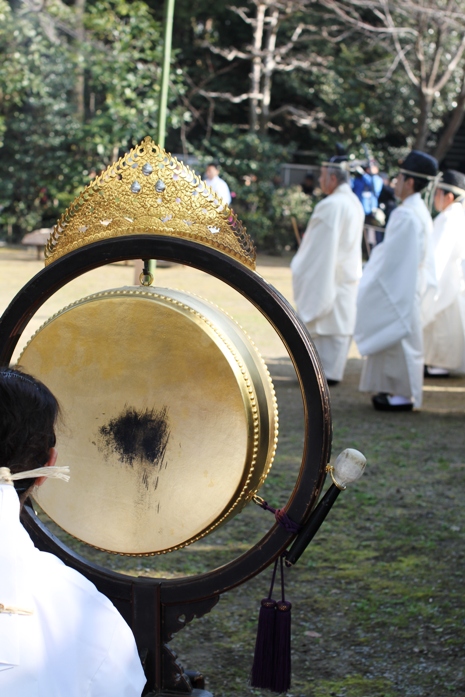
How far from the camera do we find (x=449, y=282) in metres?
6.90

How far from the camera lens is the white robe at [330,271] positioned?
6293 mm

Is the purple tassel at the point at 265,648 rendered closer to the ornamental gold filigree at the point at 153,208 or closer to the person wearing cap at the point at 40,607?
the person wearing cap at the point at 40,607

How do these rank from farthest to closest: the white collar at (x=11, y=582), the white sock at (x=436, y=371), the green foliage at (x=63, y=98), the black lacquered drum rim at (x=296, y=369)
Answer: the green foliage at (x=63, y=98)
the white sock at (x=436, y=371)
the black lacquered drum rim at (x=296, y=369)
the white collar at (x=11, y=582)

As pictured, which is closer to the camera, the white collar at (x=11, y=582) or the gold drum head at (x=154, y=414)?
the white collar at (x=11, y=582)

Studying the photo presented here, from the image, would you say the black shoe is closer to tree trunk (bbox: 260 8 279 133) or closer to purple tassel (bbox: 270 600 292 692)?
purple tassel (bbox: 270 600 292 692)

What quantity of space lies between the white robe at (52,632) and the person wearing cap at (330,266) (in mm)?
5021

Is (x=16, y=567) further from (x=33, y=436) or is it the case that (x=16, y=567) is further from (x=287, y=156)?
(x=287, y=156)

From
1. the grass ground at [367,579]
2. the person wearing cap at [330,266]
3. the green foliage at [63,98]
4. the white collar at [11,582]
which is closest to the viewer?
the white collar at [11,582]

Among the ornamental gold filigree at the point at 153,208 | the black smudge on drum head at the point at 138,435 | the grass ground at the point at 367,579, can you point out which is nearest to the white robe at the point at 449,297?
the grass ground at the point at 367,579

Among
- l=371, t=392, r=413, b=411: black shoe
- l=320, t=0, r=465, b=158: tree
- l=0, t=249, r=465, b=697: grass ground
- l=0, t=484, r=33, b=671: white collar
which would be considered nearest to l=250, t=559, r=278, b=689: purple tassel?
l=0, t=249, r=465, b=697: grass ground

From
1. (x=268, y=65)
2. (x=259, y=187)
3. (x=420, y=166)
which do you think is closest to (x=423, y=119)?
(x=268, y=65)

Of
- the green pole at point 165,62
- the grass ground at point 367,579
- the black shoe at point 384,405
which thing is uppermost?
the green pole at point 165,62

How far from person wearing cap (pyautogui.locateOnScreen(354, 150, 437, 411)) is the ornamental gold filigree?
3574mm

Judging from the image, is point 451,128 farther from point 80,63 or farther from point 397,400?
point 397,400
